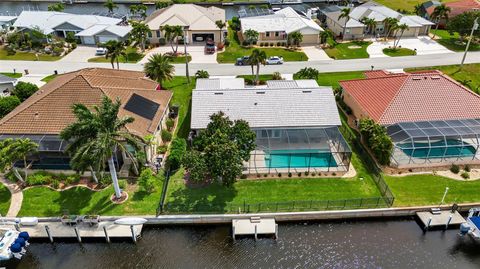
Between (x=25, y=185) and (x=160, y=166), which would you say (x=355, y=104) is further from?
(x=25, y=185)

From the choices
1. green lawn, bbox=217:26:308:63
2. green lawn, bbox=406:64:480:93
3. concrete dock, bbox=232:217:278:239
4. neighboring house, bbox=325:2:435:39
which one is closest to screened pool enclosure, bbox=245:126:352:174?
concrete dock, bbox=232:217:278:239

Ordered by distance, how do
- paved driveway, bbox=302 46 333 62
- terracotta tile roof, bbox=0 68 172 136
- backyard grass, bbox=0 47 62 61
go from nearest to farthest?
terracotta tile roof, bbox=0 68 172 136
backyard grass, bbox=0 47 62 61
paved driveway, bbox=302 46 333 62

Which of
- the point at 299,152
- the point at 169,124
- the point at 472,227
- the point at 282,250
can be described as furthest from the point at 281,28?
the point at 282,250

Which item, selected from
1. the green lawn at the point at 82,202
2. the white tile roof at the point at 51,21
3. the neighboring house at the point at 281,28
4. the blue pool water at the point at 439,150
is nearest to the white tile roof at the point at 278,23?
the neighboring house at the point at 281,28

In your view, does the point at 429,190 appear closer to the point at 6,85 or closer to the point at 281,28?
the point at 281,28

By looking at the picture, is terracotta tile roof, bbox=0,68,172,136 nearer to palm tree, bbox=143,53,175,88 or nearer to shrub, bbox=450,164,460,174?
palm tree, bbox=143,53,175,88

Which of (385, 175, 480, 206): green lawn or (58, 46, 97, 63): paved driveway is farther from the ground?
(58, 46, 97, 63): paved driveway

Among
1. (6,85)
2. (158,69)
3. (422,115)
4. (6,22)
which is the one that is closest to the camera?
(422,115)
